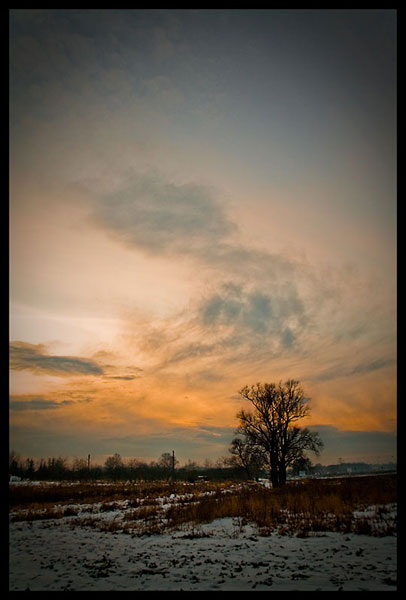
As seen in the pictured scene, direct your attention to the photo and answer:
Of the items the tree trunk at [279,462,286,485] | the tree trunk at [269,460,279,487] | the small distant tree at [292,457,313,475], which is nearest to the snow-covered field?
the tree trunk at [279,462,286,485]

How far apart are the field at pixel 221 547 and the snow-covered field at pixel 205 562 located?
0.09ft

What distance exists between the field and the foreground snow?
1.1 inches

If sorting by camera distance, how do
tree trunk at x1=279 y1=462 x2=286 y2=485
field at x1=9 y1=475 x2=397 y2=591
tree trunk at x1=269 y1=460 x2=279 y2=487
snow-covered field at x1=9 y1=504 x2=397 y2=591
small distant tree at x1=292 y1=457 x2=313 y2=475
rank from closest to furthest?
1. snow-covered field at x1=9 y1=504 x2=397 y2=591
2. field at x1=9 y1=475 x2=397 y2=591
3. tree trunk at x1=279 y1=462 x2=286 y2=485
4. tree trunk at x1=269 y1=460 x2=279 y2=487
5. small distant tree at x1=292 y1=457 x2=313 y2=475

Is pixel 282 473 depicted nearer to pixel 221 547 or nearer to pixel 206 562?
pixel 221 547

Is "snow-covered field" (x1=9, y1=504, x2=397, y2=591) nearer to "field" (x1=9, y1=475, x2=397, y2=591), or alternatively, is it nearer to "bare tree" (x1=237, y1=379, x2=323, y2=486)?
"field" (x1=9, y1=475, x2=397, y2=591)

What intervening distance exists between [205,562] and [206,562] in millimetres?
29

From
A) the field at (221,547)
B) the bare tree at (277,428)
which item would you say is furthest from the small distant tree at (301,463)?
the field at (221,547)

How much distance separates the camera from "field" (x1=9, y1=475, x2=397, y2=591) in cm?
809

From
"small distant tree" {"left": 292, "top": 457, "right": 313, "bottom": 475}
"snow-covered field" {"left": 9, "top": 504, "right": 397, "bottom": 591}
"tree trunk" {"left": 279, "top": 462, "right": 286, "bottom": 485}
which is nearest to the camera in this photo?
"snow-covered field" {"left": 9, "top": 504, "right": 397, "bottom": 591}

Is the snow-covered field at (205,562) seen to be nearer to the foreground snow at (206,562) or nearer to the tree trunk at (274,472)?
the foreground snow at (206,562)

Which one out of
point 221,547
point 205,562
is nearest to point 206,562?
point 205,562

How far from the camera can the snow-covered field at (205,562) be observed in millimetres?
7855

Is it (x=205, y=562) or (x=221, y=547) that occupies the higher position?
(x=205, y=562)

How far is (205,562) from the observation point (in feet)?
31.1
